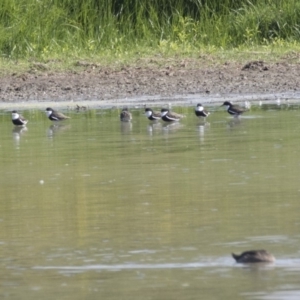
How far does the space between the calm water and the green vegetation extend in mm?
7284

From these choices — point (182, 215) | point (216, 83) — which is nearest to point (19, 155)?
point (182, 215)

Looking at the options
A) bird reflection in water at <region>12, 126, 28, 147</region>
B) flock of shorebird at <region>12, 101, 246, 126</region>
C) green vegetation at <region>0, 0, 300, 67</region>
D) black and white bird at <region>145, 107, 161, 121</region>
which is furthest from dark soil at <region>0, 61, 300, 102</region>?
bird reflection in water at <region>12, 126, 28, 147</region>

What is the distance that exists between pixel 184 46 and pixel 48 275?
1458 cm

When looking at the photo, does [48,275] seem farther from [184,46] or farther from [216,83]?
[184,46]

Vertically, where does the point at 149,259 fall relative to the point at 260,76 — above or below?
below

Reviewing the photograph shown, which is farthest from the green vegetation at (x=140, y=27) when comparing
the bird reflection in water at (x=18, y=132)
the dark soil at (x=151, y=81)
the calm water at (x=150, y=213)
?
the calm water at (x=150, y=213)

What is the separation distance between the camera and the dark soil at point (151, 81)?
18406 mm

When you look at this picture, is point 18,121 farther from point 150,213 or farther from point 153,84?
point 150,213

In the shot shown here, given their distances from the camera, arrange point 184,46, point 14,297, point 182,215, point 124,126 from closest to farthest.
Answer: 1. point 14,297
2. point 182,215
3. point 124,126
4. point 184,46

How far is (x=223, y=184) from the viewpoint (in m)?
9.50

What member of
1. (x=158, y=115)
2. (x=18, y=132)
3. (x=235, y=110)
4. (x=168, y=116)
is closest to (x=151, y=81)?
(x=158, y=115)

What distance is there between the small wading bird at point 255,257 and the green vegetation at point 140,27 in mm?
13939

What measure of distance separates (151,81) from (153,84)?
13 centimetres

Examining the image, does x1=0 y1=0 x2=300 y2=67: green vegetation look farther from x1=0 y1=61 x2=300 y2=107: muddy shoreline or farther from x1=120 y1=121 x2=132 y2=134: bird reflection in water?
x1=120 y1=121 x2=132 y2=134: bird reflection in water
